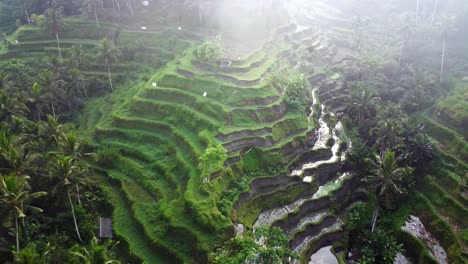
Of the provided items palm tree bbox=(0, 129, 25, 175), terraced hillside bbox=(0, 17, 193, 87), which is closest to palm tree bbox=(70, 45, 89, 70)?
terraced hillside bbox=(0, 17, 193, 87)

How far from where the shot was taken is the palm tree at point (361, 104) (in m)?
53.0

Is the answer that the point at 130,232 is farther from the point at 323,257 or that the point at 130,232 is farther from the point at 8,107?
the point at 8,107

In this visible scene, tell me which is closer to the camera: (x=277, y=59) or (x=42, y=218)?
(x=42, y=218)

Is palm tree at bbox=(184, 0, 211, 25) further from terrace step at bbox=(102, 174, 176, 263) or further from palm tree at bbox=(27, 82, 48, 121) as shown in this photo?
terrace step at bbox=(102, 174, 176, 263)

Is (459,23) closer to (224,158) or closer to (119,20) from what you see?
(224,158)

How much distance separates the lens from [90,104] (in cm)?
5831

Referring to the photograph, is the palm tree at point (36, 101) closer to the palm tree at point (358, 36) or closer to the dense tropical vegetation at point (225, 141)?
the dense tropical vegetation at point (225, 141)

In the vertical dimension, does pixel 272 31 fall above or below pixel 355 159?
above

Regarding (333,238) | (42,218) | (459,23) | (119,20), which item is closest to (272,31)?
(119,20)

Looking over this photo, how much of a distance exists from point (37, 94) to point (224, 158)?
2468cm

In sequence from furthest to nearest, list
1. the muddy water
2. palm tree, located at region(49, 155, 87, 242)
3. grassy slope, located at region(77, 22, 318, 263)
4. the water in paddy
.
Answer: the muddy water → the water in paddy → grassy slope, located at region(77, 22, 318, 263) → palm tree, located at region(49, 155, 87, 242)

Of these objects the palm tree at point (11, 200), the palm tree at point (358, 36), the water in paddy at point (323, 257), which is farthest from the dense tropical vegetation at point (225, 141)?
the palm tree at point (358, 36)

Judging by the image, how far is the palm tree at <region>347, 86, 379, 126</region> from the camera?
53.0 meters

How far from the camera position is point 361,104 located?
2085 inches
